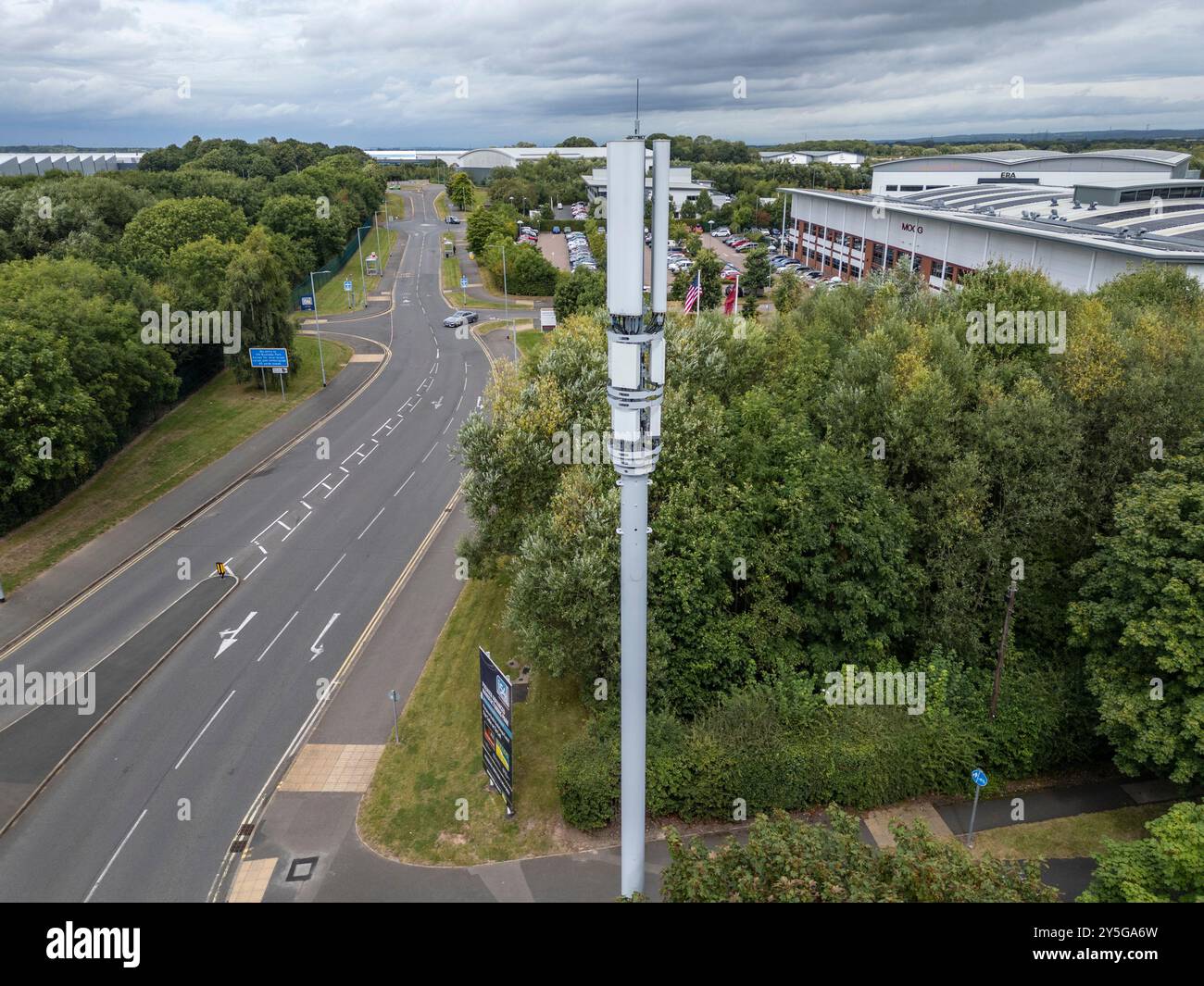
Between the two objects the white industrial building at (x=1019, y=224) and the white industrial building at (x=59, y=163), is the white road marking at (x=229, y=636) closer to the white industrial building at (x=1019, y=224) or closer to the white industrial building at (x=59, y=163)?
the white industrial building at (x=1019, y=224)

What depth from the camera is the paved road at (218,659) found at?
19.8 metres

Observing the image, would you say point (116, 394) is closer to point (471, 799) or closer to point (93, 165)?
point (471, 799)

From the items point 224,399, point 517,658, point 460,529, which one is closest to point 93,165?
point 224,399

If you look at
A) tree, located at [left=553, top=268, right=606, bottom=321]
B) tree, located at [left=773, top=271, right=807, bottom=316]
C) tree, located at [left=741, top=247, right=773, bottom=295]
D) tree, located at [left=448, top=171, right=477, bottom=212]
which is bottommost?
tree, located at [left=773, top=271, right=807, bottom=316]

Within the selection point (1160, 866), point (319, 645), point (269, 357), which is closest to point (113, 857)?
point (319, 645)

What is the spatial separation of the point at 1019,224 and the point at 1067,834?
5658cm

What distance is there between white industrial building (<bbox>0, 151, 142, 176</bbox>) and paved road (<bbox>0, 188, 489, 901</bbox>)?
9359cm

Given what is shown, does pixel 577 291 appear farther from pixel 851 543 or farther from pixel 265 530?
pixel 851 543

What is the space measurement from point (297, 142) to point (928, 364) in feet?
563

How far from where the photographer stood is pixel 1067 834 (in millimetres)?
20828

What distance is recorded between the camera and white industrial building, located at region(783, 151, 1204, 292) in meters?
51.7

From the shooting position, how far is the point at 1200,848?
50.3ft

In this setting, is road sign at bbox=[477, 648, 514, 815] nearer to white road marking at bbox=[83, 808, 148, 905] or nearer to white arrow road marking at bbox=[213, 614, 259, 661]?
white road marking at bbox=[83, 808, 148, 905]

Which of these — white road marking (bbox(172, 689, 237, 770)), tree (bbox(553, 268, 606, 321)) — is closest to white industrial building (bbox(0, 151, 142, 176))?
tree (bbox(553, 268, 606, 321))
